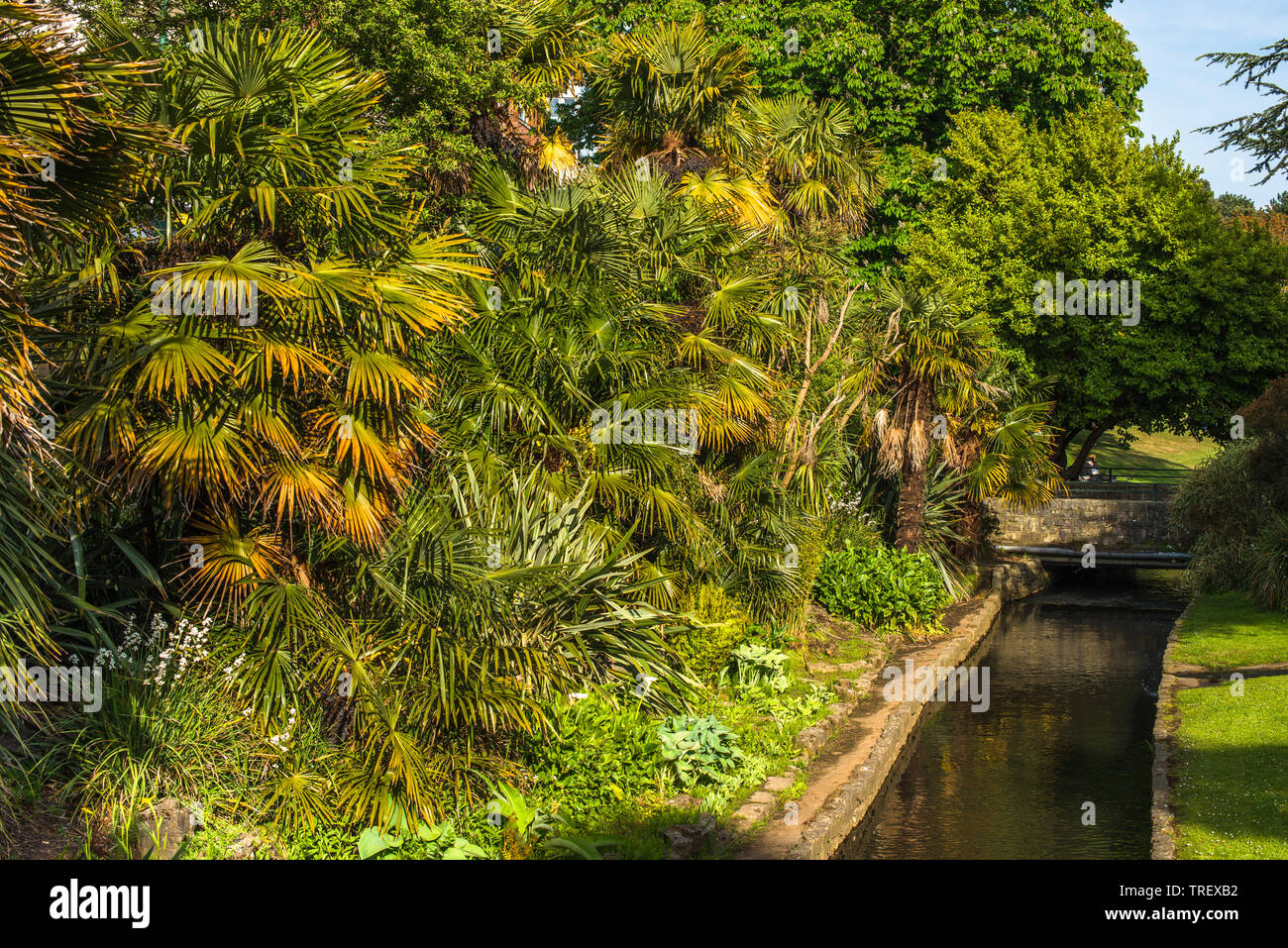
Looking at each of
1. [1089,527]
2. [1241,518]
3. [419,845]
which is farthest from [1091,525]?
[419,845]

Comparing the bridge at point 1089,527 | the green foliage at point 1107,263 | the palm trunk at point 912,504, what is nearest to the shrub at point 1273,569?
the palm trunk at point 912,504

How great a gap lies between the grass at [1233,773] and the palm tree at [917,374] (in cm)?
632

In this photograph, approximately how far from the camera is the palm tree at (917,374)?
17.0 metres

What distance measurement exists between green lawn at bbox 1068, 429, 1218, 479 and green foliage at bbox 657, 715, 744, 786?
124ft

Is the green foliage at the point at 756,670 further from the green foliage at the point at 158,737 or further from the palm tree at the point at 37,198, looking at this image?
the palm tree at the point at 37,198

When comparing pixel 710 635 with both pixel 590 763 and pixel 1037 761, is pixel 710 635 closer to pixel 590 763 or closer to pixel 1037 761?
pixel 590 763

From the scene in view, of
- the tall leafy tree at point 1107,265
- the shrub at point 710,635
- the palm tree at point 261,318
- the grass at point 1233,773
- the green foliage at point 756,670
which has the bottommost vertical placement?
the grass at point 1233,773

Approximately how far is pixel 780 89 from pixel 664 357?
17.7 meters

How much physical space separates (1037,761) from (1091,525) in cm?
1633

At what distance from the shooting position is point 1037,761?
11.6m

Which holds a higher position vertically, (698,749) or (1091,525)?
(1091,525)

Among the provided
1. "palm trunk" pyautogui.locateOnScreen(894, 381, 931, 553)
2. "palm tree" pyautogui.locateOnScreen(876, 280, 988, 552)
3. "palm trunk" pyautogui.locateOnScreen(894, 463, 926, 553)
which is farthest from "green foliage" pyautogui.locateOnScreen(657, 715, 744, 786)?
"palm trunk" pyautogui.locateOnScreen(894, 463, 926, 553)

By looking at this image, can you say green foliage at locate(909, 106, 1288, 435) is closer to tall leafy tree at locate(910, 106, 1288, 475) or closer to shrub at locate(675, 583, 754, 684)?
tall leafy tree at locate(910, 106, 1288, 475)
